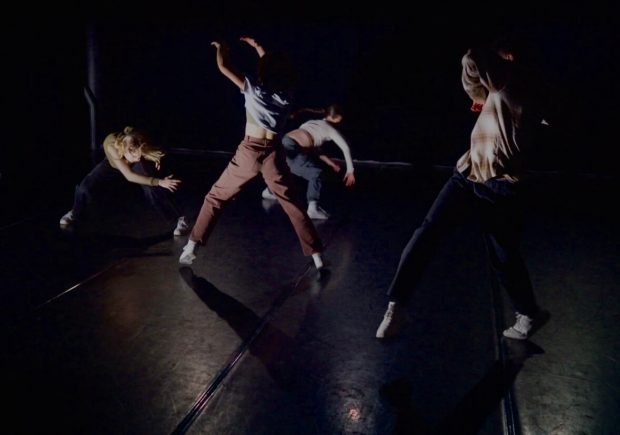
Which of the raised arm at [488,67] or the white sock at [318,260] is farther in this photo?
the white sock at [318,260]

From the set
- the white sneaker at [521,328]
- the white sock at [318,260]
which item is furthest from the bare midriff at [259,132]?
the white sneaker at [521,328]

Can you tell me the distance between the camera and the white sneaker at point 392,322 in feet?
9.66

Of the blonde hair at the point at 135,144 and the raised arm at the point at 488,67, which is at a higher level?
the raised arm at the point at 488,67

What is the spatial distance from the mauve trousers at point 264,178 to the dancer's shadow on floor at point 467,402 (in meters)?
1.52

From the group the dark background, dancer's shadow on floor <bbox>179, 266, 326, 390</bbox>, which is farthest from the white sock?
the dark background

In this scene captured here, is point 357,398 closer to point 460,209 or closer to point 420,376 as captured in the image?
point 420,376

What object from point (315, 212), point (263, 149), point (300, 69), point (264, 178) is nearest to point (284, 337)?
point (264, 178)

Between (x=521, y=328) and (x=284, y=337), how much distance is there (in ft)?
4.59

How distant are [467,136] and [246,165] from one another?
582cm

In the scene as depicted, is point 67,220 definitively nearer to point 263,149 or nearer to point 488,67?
point 263,149

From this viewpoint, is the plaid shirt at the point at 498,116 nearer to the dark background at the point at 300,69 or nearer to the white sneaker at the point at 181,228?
the white sneaker at the point at 181,228

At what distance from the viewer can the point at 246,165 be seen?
3607 mm

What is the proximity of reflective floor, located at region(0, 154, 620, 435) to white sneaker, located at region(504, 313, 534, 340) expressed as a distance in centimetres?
5

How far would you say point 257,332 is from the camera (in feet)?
9.85
